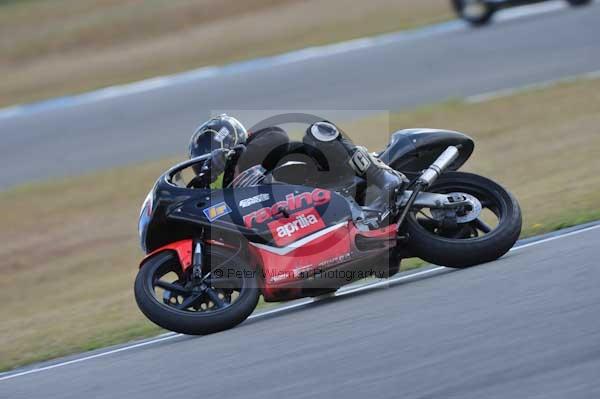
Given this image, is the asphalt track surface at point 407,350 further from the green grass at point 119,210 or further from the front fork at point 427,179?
the green grass at point 119,210

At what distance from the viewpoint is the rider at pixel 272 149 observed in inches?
227

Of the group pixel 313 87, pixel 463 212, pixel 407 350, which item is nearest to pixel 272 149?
pixel 463 212

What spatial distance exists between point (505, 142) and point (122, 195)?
4450mm

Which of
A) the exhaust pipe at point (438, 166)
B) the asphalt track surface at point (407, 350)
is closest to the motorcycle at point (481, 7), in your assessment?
the exhaust pipe at point (438, 166)

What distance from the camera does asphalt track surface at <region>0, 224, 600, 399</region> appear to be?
383cm

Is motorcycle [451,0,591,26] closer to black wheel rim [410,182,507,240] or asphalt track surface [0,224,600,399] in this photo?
black wheel rim [410,182,507,240]

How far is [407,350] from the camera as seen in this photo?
4297mm

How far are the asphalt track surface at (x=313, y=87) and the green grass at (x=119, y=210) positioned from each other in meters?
0.76

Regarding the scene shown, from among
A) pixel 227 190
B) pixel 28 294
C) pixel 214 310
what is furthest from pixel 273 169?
pixel 28 294

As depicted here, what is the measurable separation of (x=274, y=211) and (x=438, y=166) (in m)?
1.07

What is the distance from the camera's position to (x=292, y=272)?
561 centimetres

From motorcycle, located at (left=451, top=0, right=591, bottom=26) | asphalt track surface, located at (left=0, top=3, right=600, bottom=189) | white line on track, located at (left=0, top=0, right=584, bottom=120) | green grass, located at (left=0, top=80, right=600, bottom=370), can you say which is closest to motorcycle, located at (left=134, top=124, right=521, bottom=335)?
green grass, located at (left=0, top=80, right=600, bottom=370)

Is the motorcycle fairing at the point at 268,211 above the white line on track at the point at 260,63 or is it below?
above

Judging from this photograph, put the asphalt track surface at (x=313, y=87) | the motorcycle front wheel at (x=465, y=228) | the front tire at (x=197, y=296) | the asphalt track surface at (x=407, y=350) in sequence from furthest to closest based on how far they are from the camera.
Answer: the asphalt track surface at (x=313, y=87) < the motorcycle front wheel at (x=465, y=228) < the front tire at (x=197, y=296) < the asphalt track surface at (x=407, y=350)
